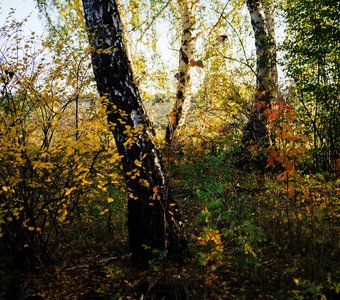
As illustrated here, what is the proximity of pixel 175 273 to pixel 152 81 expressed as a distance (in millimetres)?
10837

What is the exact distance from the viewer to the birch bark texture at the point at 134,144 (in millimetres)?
3490

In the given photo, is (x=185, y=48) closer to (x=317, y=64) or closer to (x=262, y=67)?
(x=262, y=67)

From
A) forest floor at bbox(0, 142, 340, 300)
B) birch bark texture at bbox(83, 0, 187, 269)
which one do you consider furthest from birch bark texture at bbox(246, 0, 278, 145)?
birch bark texture at bbox(83, 0, 187, 269)

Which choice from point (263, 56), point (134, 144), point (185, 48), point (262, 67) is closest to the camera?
point (134, 144)

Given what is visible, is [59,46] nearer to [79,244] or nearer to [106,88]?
[106,88]

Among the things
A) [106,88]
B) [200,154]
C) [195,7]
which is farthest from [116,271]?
[195,7]

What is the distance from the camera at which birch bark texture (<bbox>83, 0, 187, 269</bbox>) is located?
3490mm

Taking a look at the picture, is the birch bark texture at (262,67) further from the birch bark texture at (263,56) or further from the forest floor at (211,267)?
the forest floor at (211,267)

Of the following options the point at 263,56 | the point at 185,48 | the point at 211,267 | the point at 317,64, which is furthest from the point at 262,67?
the point at 211,267

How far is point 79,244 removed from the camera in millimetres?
4477

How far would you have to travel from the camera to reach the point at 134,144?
3.50 m

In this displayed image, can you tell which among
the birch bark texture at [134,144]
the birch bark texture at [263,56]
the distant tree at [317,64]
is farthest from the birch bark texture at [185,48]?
the birch bark texture at [134,144]

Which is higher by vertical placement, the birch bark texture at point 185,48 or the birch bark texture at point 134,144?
the birch bark texture at point 185,48

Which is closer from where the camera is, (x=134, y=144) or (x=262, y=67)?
(x=134, y=144)
